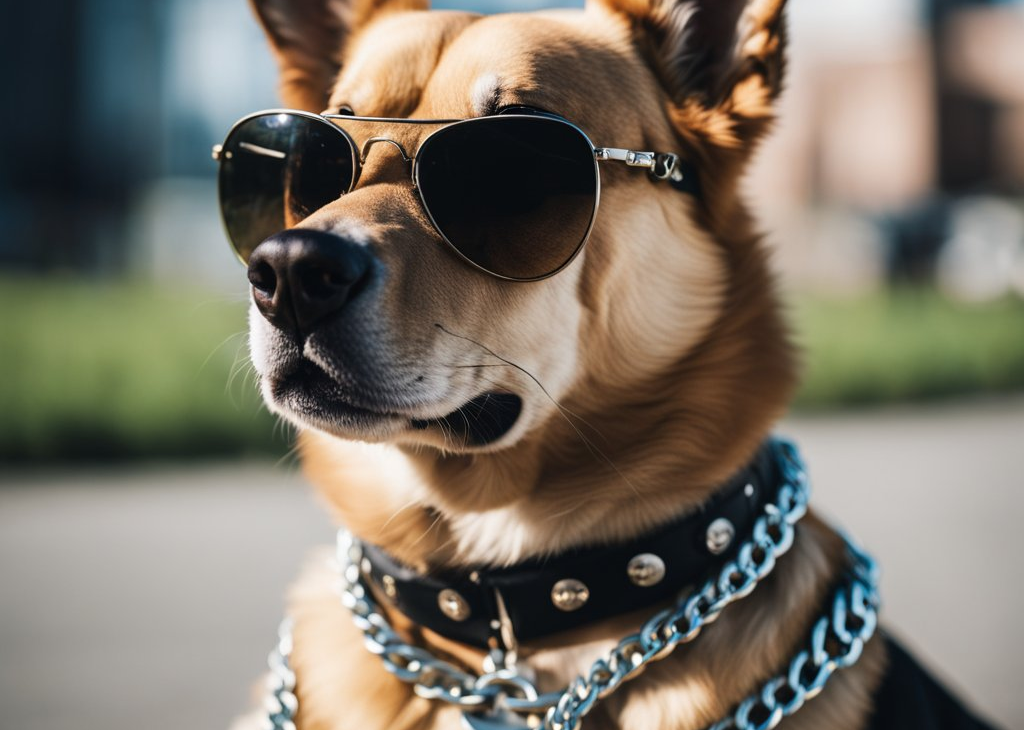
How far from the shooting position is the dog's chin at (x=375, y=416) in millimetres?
1582

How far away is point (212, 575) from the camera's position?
4.25m

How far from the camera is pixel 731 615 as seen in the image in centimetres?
166

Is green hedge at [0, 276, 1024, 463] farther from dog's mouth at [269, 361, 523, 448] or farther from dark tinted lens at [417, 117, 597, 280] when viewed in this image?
dark tinted lens at [417, 117, 597, 280]

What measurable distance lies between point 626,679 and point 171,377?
18.8ft

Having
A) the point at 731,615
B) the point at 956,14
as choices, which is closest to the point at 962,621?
the point at 731,615

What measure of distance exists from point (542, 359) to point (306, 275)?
19.6 inches

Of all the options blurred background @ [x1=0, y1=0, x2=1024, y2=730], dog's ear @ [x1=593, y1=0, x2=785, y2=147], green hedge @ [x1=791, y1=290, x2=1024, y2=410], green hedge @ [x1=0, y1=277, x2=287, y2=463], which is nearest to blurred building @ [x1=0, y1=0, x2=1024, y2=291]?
blurred background @ [x1=0, y1=0, x2=1024, y2=730]

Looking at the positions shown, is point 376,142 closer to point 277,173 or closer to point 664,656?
point 277,173

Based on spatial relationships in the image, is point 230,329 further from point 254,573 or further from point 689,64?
point 689,64

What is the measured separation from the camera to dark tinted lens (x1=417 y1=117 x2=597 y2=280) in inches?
65.3

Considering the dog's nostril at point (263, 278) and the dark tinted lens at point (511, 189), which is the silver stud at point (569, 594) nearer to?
the dark tinted lens at point (511, 189)

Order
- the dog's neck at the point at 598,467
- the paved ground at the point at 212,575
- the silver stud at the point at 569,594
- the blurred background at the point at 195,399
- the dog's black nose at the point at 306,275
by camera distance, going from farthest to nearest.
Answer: the blurred background at the point at 195,399 → the paved ground at the point at 212,575 → the dog's neck at the point at 598,467 → the silver stud at the point at 569,594 → the dog's black nose at the point at 306,275

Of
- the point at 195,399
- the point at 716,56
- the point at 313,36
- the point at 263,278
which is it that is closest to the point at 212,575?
the point at 195,399

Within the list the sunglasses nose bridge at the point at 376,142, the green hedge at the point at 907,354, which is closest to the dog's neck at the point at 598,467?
the sunglasses nose bridge at the point at 376,142
